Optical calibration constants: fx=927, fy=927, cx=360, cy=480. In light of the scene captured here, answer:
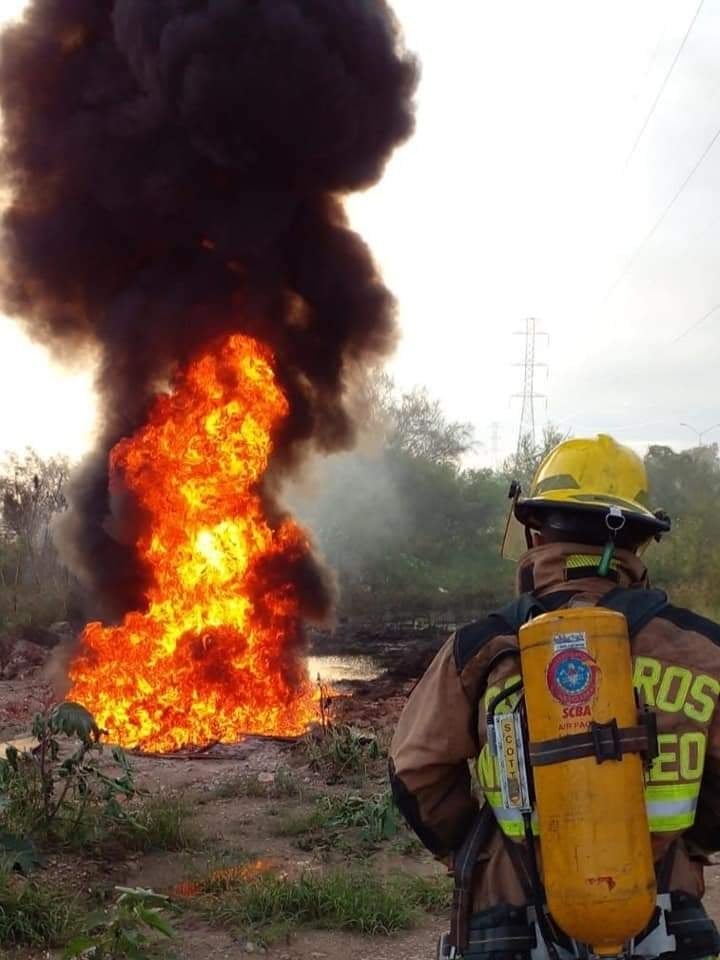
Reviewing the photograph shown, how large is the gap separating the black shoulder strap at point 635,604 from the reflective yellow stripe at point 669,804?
1.13ft

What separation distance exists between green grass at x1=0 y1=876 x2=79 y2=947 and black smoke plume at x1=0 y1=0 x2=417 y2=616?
25.6 feet

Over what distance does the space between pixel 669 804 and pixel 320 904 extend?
3661 millimetres

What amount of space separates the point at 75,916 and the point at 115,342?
31.1ft

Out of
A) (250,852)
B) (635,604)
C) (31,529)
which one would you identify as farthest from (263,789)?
(31,529)

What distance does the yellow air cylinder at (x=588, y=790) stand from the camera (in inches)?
73.8

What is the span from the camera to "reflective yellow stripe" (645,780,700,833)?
6.78 feet

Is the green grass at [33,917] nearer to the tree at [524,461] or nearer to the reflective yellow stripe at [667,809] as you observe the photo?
the reflective yellow stripe at [667,809]

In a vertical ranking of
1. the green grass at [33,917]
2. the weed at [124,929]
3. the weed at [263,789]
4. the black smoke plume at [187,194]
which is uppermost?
the black smoke plume at [187,194]

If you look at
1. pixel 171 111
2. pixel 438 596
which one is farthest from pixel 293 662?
pixel 438 596

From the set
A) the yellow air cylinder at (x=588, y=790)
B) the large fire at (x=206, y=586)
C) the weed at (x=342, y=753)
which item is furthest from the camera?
the large fire at (x=206, y=586)

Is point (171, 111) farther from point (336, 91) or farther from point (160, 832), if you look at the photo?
point (160, 832)

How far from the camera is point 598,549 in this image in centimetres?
230

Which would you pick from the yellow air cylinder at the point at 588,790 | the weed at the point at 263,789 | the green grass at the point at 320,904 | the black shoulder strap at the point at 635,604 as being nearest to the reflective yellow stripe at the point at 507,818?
the yellow air cylinder at the point at 588,790

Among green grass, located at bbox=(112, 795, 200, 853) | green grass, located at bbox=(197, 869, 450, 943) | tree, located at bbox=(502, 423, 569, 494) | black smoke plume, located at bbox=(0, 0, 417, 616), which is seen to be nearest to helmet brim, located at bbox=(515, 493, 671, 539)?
green grass, located at bbox=(197, 869, 450, 943)
